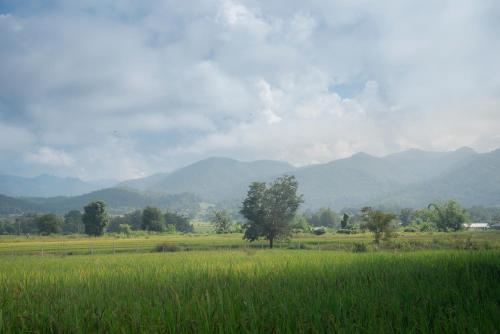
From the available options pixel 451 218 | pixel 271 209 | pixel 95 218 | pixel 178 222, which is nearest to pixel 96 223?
pixel 95 218

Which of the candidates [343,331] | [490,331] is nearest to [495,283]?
[490,331]

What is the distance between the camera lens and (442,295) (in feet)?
26.0

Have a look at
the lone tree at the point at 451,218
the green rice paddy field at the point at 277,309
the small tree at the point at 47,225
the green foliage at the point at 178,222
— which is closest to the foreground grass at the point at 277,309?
the green rice paddy field at the point at 277,309

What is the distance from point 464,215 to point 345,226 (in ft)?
123

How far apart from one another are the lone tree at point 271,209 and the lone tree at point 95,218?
78.8 metres

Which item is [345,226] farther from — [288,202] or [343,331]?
[343,331]

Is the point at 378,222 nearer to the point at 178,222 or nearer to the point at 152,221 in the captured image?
the point at 152,221

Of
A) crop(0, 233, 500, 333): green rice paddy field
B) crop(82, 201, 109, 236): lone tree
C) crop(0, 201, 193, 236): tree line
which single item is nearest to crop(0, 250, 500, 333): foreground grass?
crop(0, 233, 500, 333): green rice paddy field

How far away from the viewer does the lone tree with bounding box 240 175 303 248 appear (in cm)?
6184

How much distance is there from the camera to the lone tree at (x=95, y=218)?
126625 mm

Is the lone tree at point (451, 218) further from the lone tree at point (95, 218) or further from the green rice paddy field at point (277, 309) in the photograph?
the lone tree at point (95, 218)

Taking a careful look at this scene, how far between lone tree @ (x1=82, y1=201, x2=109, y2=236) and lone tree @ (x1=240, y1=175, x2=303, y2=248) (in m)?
78.8

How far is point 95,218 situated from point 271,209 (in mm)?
84818

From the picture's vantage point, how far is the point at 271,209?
209 feet
